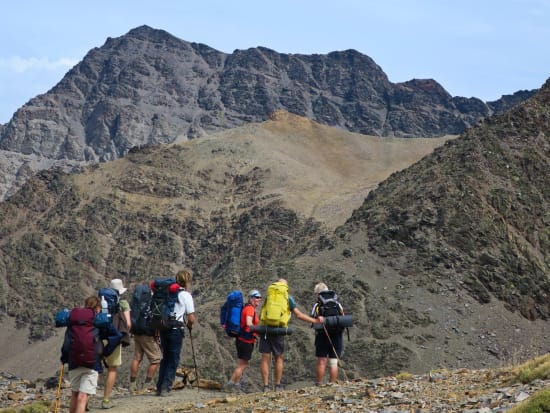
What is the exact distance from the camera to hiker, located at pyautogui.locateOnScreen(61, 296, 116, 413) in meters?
11.7

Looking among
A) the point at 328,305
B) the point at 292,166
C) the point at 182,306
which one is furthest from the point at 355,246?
the point at 292,166

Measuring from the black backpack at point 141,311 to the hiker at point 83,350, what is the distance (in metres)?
2.87

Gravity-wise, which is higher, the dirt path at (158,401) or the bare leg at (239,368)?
the bare leg at (239,368)

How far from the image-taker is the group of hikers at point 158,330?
11.9 meters

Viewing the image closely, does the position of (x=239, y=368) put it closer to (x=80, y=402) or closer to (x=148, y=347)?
(x=148, y=347)

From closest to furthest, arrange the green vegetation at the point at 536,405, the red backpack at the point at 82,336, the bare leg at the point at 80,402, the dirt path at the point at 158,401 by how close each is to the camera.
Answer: the green vegetation at the point at 536,405
the red backpack at the point at 82,336
the bare leg at the point at 80,402
the dirt path at the point at 158,401

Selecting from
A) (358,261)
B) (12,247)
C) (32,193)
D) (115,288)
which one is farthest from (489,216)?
(32,193)

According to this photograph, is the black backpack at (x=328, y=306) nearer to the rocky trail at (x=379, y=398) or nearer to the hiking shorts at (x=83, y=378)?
the rocky trail at (x=379, y=398)

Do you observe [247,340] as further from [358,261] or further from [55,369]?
[55,369]

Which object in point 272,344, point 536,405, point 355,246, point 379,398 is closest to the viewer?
point 536,405

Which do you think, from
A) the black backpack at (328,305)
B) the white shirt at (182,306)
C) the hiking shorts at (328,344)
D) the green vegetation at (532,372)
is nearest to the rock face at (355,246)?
the hiking shorts at (328,344)

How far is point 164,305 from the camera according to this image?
580 inches

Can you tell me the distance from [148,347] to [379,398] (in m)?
5.01

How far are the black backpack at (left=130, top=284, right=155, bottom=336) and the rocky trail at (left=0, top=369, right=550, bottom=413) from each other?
1293 mm
